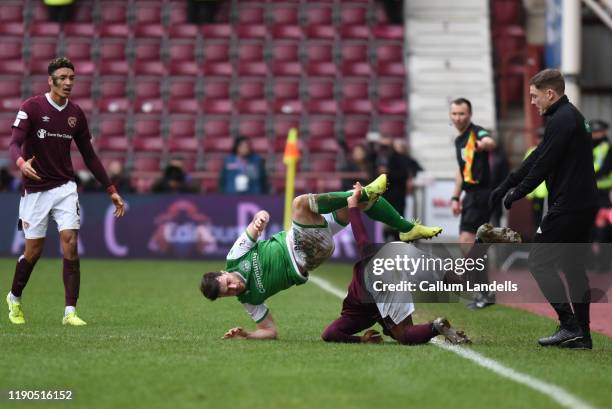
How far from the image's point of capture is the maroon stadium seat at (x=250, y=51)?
25.2m

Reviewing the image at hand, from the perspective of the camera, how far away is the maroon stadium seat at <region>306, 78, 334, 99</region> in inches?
977

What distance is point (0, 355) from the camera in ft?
26.3

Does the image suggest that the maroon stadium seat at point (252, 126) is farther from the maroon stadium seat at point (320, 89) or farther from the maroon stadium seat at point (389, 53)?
the maroon stadium seat at point (389, 53)

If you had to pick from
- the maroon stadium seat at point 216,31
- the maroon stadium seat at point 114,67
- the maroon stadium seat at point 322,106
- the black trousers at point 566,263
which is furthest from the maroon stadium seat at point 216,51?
the black trousers at point 566,263

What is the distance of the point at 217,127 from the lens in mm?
24359

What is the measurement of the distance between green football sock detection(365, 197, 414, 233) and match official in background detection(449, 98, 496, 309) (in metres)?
3.29

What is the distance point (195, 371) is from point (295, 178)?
592 inches

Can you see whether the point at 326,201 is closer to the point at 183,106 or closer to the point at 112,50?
the point at 183,106

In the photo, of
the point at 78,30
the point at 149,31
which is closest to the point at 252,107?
the point at 149,31

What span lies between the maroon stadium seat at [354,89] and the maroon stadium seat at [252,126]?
6.05 ft

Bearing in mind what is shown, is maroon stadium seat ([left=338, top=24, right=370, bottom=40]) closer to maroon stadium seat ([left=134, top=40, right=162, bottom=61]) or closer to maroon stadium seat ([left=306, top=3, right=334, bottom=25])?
maroon stadium seat ([left=306, top=3, right=334, bottom=25])

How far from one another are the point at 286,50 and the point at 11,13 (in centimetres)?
605

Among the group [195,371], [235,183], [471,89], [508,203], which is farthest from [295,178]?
[195,371]

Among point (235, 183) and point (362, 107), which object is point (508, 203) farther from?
point (362, 107)
